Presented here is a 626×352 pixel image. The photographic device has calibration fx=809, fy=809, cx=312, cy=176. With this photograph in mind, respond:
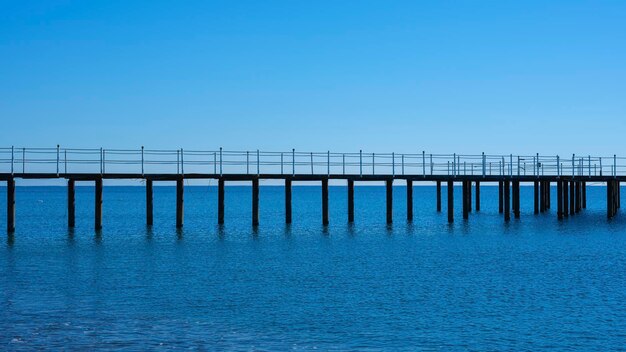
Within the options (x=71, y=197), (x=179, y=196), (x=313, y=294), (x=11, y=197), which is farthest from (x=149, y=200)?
(x=313, y=294)

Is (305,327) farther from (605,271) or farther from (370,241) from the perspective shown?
(370,241)

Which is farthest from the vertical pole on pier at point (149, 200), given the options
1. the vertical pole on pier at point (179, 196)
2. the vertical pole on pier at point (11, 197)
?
the vertical pole on pier at point (11, 197)

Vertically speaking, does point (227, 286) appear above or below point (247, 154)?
below

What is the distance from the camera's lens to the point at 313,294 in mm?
20047

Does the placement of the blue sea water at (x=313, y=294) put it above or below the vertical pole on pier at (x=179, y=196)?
below

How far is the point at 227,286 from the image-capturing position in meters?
21.3

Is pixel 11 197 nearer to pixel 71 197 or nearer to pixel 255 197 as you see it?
pixel 71 197

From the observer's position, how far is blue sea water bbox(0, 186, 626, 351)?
15.2m

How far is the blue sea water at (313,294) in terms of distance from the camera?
15.2 metres

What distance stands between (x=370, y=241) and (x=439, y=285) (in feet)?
43.2

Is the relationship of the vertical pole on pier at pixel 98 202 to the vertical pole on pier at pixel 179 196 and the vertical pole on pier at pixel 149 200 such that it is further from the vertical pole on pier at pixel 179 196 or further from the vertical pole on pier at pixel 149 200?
the vertical pole on pier at pixel 179 196

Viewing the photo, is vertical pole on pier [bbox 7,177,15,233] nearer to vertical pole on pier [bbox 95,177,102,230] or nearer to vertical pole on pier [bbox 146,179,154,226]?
vertical pole on pier [bbox 95,177,102,230]

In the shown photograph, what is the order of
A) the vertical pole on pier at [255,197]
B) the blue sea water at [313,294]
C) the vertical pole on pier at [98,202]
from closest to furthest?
the blue sea water at [313,294]
the vertical pole on pier at [98,202]
the vertical pole on pier at [255,197]

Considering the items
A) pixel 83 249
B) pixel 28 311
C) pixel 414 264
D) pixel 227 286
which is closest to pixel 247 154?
pixel 83 249
